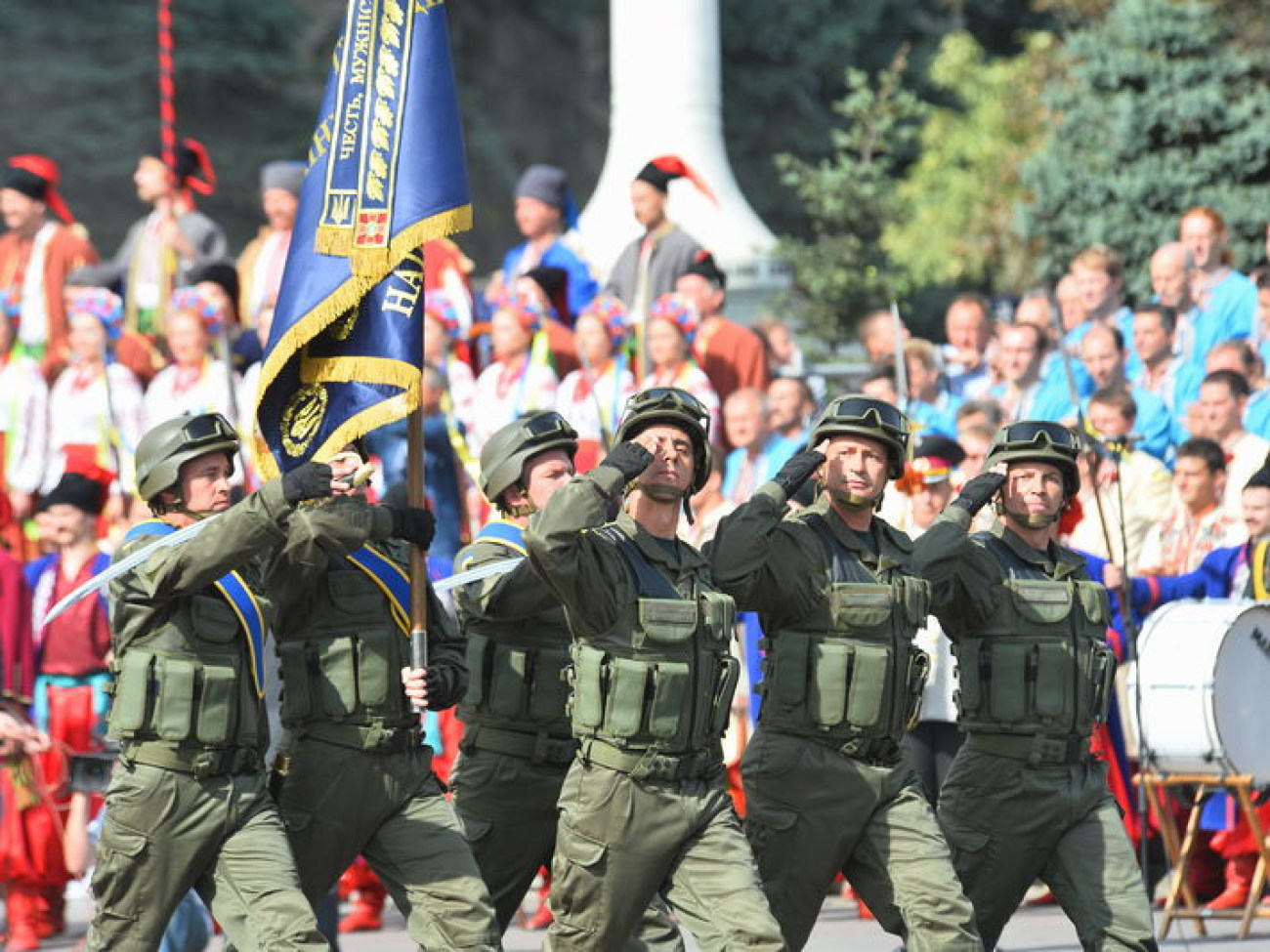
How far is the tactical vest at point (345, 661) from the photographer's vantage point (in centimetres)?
936

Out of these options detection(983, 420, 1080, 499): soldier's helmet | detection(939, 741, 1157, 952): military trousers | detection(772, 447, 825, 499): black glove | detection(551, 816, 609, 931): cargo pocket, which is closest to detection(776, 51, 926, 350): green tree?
detection(983, 420, 1080, 499): soldier's helmet

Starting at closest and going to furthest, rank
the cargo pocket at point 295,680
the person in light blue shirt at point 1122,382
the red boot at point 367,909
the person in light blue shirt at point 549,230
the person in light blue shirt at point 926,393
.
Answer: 1. the cargo pocket at point 295,680
2. the red boot at point 367,909
3. the person in light blue shirt at point 1122,382
4. the person in light blue shirt at point 926,393
5. the person in light blue shirt at point 549,230

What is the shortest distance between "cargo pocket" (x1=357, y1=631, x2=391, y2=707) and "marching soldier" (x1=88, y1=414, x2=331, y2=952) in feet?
Answer: 1.10

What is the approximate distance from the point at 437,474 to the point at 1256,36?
9280 mm

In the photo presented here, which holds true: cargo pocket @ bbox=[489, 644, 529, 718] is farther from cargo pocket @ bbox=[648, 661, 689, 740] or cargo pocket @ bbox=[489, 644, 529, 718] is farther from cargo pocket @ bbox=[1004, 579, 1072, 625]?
cargo pocket @ bbox=[1004, 579, 1072, 625]

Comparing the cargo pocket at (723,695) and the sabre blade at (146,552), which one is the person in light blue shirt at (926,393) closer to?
the cargo pocket at (723,695)

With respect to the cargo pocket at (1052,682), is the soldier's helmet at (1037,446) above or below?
above

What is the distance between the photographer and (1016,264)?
26.5 m

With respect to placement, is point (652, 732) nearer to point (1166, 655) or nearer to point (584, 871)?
point (584, 871)

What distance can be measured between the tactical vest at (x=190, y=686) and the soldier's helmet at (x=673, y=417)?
139 centimetres

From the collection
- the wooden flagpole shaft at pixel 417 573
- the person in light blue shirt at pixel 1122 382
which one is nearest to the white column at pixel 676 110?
the person in light blue shirt at pixel 1122 382

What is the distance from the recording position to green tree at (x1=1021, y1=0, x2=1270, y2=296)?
20.7 m

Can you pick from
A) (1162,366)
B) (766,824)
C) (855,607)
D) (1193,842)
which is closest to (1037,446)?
(855,607)

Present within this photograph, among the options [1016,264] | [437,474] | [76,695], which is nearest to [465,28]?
[1016,264]
